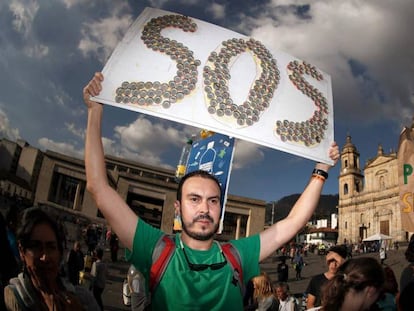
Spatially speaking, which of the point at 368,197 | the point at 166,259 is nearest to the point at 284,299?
the point at 166,259

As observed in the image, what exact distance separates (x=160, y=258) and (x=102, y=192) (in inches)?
21.6

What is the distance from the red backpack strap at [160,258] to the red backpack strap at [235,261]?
362mm

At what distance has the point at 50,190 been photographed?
37.2 meters

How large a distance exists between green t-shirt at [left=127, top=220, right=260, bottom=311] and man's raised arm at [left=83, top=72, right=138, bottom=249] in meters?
0.07

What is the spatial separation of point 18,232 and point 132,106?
3.64 feet

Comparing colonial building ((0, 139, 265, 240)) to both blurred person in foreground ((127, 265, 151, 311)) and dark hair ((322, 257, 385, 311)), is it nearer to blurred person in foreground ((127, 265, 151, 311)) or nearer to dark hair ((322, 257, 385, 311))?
blurred person in foreground ((127, 265, 151, 311))

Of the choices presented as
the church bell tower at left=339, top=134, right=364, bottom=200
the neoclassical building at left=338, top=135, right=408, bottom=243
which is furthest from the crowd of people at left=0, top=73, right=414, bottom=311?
the church bell tower at left=339, top=134, right=364, bottom=200

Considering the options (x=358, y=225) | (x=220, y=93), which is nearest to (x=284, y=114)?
(x=220, y=93)

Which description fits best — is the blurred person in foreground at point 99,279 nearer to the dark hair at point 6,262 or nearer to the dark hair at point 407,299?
the dark hair at point 6,262

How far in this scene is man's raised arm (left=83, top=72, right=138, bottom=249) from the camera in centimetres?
208

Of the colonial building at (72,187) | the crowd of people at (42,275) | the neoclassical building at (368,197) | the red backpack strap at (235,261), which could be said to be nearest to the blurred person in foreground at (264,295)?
the red backpack strap at (235,261)

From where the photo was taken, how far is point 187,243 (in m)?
2.18

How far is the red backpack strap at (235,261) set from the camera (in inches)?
83.1

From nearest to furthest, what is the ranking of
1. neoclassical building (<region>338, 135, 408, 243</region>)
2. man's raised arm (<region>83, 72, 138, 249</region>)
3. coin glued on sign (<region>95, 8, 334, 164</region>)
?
man's raised arm (<region>83, 72, 138, 249</region>) → coin glued on sign (<region>95, 8, 334, 164</region>) → neoclassical building (<region>338, 135, 408, 243</region>)
